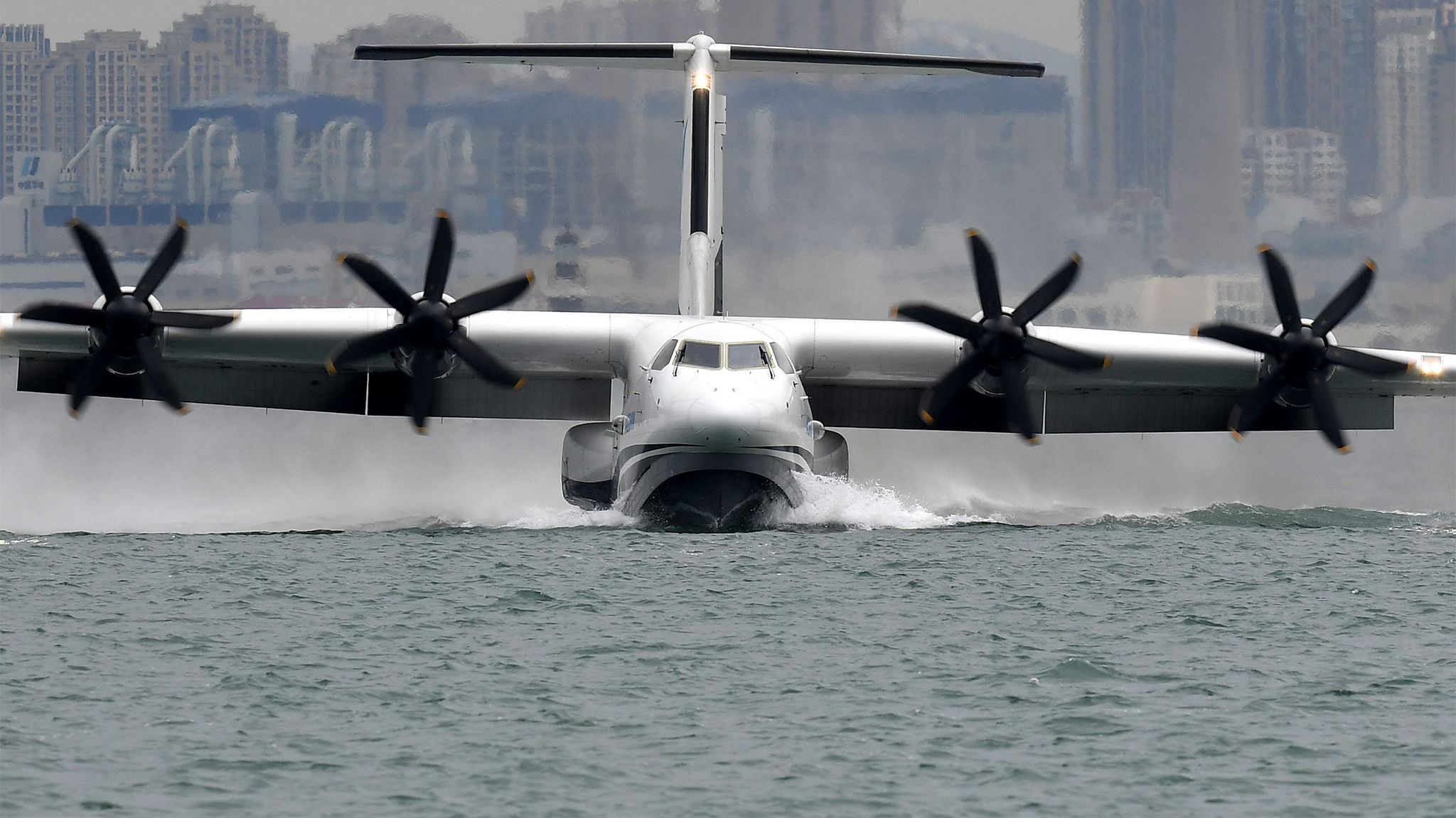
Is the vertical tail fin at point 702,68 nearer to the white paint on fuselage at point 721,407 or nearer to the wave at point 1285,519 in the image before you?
the white paint on fuselage at point 721,407

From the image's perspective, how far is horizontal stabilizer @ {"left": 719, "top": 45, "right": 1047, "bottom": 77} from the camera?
2678 cm

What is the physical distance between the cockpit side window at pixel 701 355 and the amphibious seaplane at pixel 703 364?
27 millimetres

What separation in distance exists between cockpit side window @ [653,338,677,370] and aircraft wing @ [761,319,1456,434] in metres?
2.39

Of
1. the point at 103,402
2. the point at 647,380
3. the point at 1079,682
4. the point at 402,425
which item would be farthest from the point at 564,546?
the point at 103,402

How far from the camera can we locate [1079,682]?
46.2 feet

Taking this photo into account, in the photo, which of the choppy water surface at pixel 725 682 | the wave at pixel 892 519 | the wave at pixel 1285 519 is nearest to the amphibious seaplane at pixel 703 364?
the wave at pixel 892 519

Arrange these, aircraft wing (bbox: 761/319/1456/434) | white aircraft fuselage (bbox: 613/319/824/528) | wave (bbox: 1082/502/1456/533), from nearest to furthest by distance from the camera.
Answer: white aircraft fuselage (bbox: 613/319/824/528) < aircraft wing (bbox: 761/319/1456/434) < wave (bbox: 1082/502/1456/533)

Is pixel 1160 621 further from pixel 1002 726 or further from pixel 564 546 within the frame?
pixel 564 546

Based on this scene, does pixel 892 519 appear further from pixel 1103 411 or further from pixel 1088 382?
pixel 1103 411

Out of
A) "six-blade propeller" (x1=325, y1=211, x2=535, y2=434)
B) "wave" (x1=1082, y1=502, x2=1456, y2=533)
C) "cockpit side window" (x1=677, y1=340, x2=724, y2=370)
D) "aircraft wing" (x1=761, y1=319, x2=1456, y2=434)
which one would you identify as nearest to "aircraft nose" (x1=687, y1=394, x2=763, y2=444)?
"cockpit side window" (x1=677, y1=340, x2=724, y2=370)

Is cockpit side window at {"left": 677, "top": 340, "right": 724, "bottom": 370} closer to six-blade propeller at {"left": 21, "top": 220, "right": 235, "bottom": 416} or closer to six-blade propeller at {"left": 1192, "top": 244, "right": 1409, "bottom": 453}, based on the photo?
six-blade propeller at {"left": 21, "top": 220, "right": 235, "bottom": 416}

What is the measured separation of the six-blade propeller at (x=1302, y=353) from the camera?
24.5 m

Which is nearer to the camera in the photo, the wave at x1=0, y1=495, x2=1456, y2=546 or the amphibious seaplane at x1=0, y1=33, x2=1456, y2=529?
the amphibious seaplane at x1=0, y1=33, x2=1456, y2=529

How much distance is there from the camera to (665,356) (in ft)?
78.4
